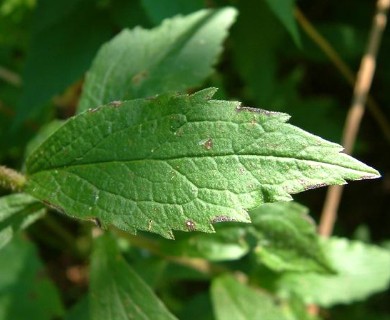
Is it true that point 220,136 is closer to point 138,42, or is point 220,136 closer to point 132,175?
point 132,175

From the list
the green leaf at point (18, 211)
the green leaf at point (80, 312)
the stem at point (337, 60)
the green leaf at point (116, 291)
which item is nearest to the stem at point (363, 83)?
the stem at point (337, 60)

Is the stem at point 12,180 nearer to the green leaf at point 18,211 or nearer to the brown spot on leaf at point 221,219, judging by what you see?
the green leaf at point 18,211

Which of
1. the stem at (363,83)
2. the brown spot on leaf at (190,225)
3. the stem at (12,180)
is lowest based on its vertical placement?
the brown spot on leaf at (190,225)

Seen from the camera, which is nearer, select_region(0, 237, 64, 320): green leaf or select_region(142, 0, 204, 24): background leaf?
select_region(142, 0, 204, 24): background leaf

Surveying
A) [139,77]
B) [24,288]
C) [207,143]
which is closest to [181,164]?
[207,143]

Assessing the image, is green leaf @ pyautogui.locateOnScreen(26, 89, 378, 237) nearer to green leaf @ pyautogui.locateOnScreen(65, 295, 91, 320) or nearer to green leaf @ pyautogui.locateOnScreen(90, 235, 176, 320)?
green leaf @ pyautogui.locateOnScreen(90, 235, 176, 320)

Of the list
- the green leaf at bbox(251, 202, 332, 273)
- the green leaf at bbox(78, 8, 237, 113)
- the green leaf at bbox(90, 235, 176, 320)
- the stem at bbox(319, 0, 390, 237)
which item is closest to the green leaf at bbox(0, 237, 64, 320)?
the green leaf at bbox(90, 235, 176, 320)

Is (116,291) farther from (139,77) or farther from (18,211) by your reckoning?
(139,77)
